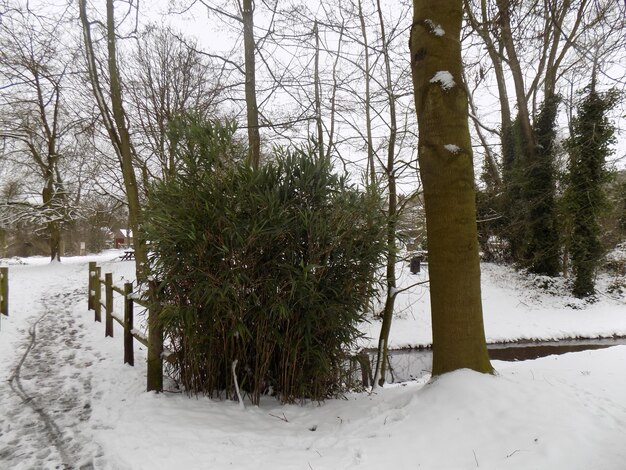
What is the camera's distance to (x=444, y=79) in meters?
3.42

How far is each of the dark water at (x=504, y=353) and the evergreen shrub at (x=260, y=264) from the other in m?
4.86

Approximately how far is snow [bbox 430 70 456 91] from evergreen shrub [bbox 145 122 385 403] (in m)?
1.16

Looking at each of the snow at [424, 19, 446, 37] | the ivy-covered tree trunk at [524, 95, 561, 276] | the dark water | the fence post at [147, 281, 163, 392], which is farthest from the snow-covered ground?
the snow at [424, 19, 446, 37]

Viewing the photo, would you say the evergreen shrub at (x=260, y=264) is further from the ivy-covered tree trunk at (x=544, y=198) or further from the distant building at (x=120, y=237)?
the distant building at (x=120, y=237)

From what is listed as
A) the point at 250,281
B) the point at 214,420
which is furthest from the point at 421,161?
the point at 214,420

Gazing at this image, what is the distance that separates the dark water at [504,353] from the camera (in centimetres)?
851

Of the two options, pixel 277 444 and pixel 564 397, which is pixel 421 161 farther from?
pixel 277 444

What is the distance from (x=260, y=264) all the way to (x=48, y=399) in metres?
2.48

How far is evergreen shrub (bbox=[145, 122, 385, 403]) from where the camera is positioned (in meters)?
3.33

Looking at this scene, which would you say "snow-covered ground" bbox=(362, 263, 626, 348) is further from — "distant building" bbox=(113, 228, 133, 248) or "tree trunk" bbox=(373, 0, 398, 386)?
"distant building" bbox=(113, 228, 133, 248)

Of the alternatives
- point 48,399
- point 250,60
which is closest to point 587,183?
point 250,60

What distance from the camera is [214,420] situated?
320 cm

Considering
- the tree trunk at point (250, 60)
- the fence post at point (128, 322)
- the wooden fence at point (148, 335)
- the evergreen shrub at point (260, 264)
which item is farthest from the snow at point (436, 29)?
the fence post at point (128, 322)

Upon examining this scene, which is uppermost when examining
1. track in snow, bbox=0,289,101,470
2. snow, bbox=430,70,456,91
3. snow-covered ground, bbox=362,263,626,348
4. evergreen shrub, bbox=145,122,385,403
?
snow, bbox=430,70,456,91
